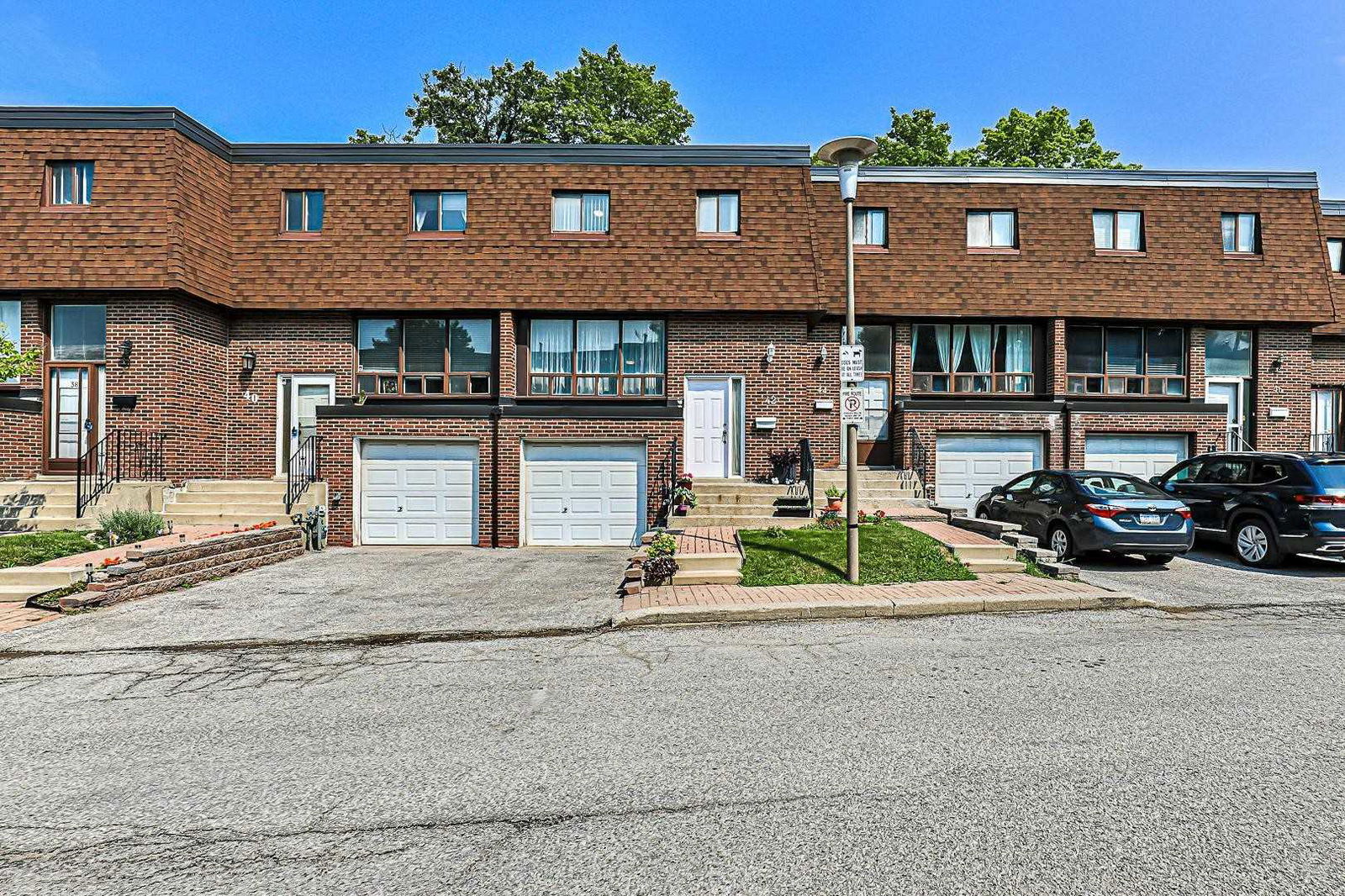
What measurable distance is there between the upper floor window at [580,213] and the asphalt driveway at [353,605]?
8.28m

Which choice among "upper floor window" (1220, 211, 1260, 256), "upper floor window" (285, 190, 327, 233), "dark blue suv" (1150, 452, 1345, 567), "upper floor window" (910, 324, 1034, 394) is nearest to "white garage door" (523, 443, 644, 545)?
"upper floor window" (285, 190, 327, 233)

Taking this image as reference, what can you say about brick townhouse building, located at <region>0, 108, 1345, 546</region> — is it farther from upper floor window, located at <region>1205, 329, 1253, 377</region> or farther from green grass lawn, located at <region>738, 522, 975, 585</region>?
green grass lawn, located at <region>738, 522, 975, 585</region>

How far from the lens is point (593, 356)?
17562mm

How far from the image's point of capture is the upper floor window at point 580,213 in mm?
17531

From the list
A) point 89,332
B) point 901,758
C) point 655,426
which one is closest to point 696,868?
point 901,758

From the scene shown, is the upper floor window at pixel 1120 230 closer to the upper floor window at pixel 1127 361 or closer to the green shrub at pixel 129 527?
the upper floor window at pixel 1127 361

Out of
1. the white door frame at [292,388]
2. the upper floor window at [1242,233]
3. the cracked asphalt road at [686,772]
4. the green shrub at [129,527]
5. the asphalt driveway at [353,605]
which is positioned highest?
the upper floor window at [1242,233]

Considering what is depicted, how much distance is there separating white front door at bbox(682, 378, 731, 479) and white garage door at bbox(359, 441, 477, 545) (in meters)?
4.80

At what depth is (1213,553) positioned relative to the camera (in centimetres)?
1279

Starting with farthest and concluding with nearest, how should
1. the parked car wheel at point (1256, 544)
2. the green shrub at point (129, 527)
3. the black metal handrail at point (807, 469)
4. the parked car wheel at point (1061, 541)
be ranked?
1. the black metal handrail at point (807, 469)
2. the green shrub at point (129, 527)
3. the parked car wheel at point (1061, 541)
4. the parked car wheel at point (1256, 544)

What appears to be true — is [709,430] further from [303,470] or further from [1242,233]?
[1242,233]

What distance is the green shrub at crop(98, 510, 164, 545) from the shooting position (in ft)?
38.8

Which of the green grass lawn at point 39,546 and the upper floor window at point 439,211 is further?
the upper floor window at point 439,211

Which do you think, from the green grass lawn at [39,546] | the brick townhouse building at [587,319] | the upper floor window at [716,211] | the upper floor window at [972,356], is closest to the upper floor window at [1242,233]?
the brick townhouse building at [587,319]
